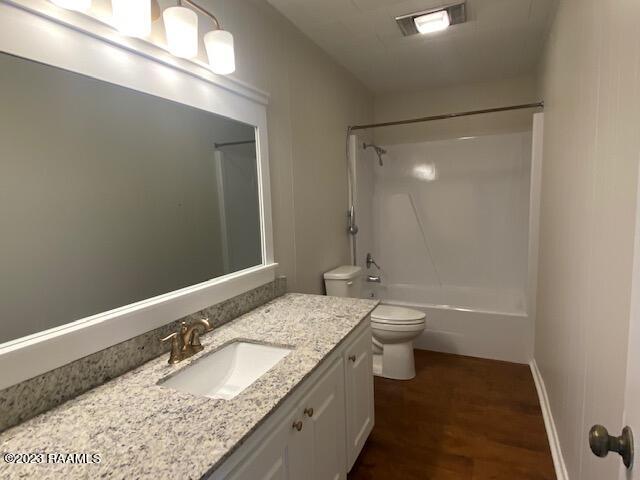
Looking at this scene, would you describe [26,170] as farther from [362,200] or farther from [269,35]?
[362,200]

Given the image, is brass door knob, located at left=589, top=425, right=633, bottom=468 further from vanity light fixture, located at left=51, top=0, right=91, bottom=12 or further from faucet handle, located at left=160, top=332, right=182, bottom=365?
vanity light fixture, located at left=51, top=0, right=91, bottom=12

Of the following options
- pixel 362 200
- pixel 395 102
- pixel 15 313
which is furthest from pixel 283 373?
pixel 395 102

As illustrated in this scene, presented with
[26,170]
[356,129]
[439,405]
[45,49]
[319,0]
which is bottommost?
[439,405]

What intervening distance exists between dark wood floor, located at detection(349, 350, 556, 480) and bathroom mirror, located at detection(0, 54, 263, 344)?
4.23 feet

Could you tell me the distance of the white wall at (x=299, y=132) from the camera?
6.10 feet

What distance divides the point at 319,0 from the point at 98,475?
2.18 meters

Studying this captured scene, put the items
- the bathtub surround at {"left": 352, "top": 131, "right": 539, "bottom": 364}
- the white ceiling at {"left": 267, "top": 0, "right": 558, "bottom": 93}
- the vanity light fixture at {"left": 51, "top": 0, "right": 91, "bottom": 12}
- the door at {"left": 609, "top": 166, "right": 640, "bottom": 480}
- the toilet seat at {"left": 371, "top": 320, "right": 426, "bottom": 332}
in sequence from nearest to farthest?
the door at {"left": 609, "top": 166, "right": 640, "bottom": 480}
the vanity light fixture at {"left": 51, "top": 0, "right": 91, "bottom": 12}
the white ceiling at {"left": 267, "top": 0, "right": 558, "bottom": 93}
the toilet seat at {"left": 371, "top": 320, "right": 426, "bottom": 332}
the bathtub surround at {"left": 352, "top": 131, "right": 539, "bottom": 364}

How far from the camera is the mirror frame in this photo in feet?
3.03

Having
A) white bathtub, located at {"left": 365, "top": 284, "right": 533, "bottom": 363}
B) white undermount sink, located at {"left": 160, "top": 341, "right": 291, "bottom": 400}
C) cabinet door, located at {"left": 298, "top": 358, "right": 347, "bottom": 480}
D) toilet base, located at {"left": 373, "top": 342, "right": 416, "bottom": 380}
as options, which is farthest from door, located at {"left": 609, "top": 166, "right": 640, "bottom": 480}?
white bathtub, located at {"left": 365, "top": 284, "right": 533, "bottom": 363}

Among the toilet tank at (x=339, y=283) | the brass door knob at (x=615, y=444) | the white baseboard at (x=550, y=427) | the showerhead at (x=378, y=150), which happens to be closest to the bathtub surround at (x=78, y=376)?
the toilet tank at (x=339, y=283)

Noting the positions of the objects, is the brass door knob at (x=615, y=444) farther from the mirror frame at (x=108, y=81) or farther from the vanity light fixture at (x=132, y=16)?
the vanity light fixture at (x=132, y=16)

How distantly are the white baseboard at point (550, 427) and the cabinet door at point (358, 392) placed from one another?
87cm

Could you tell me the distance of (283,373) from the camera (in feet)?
3.67

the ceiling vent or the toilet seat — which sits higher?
the ceiling vent
